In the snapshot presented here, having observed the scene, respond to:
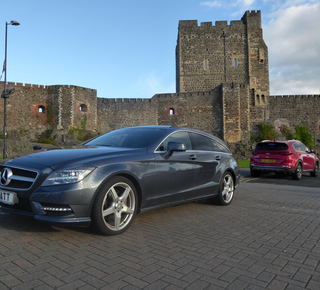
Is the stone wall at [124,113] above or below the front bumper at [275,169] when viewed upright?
above

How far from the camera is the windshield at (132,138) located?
4.77 m

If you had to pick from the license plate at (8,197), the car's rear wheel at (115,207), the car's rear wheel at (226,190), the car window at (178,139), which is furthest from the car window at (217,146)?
the license plate at (8,197)

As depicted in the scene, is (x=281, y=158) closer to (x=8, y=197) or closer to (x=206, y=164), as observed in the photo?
(x=206, y=164)

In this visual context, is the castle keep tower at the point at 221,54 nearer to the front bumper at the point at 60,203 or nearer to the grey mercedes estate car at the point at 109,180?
the grey mercedes estate car at the point at 109,180

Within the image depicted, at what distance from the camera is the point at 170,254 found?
10.7 ft

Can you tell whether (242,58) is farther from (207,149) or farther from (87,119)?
(207,149)

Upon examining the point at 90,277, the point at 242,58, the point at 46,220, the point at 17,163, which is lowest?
the point at 90,277

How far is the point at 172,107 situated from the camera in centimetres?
3866

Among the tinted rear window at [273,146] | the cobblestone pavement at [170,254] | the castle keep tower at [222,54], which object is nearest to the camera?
the cobblestone pavement at [170,254]

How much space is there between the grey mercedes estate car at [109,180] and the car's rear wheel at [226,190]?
1.90 feet

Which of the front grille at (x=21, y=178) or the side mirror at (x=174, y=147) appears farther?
the side mirror at (x=174, y=147)

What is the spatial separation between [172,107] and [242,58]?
632 inches

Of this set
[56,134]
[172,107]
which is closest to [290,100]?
[172,107]

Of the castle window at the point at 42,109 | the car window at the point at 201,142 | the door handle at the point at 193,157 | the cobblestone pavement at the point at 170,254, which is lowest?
the cobblestone pavement at the point at 170,254
